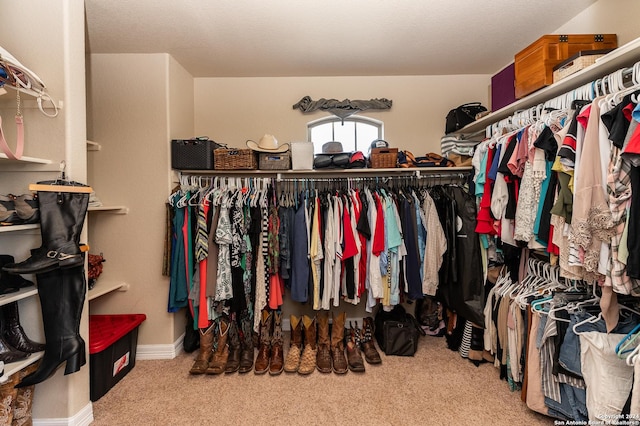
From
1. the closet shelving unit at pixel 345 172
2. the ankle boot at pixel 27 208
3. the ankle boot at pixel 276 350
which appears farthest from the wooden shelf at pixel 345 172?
the ankle boot at pixel 276 350

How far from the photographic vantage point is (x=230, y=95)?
9.55ft

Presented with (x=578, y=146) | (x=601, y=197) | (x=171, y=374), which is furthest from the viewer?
(x=171, y=374)

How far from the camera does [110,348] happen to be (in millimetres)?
2006

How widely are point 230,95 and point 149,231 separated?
152 cm

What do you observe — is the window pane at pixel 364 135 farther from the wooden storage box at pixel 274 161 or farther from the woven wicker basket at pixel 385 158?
the wooden storage box at pixel 274 161

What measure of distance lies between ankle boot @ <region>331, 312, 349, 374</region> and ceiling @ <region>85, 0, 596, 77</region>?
2.29m

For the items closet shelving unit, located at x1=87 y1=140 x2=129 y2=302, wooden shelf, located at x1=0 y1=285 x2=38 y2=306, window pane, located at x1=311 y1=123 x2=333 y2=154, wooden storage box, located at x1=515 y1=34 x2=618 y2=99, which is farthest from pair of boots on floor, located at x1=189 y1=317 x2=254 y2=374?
wooden storage box, located at x1=515 y1=34 x2=618 y2=99

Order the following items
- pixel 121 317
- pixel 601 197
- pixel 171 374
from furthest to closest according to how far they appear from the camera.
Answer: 1. pixel 121 317
2. pixel 171 374
3. pixel 601 197

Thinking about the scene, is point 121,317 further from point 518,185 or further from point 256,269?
point 518,185

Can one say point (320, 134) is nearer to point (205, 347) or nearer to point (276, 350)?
point (276, 350)

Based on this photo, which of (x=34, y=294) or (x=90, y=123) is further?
(x=90, y=123)

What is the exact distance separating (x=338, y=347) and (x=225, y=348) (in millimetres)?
926

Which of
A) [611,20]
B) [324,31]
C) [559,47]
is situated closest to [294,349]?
[324,31]

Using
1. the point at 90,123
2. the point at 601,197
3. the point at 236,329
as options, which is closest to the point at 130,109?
the point at 90,123
